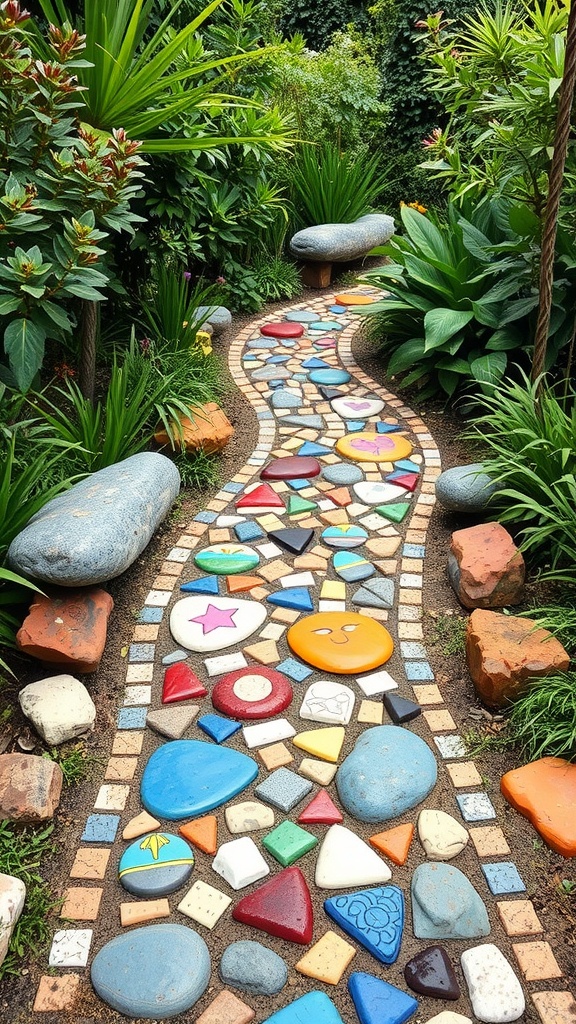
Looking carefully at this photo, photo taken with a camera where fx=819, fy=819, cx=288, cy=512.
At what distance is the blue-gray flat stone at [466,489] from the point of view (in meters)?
3.20

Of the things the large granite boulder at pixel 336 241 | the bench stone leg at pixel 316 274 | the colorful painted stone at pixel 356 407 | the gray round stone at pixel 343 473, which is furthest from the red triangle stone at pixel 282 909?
the bench stone leg at pixel 316 274

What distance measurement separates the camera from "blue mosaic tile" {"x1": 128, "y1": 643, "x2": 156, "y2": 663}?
2732mm

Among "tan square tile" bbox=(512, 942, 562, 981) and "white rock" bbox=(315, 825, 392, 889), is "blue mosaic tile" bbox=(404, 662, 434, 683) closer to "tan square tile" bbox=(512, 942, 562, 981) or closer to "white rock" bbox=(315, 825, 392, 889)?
"white rock" bbox=(315, 825, 392, 889)

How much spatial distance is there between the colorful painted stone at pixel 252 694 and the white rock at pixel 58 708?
393mm

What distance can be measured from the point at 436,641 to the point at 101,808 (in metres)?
1.23

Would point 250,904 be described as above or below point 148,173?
below

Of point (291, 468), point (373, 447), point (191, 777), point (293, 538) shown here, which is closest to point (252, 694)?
point (191, 777)

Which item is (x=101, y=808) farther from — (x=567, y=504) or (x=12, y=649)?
(x=567, y=504)

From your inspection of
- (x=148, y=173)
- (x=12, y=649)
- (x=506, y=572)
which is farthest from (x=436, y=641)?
(x=148, y=173)

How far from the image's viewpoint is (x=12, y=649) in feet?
8.56

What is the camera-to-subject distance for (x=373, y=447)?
13.2 ft

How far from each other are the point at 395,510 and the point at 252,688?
4.07ft

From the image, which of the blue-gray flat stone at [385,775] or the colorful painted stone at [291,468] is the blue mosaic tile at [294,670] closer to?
the blue-gray flat stone at [385,775]

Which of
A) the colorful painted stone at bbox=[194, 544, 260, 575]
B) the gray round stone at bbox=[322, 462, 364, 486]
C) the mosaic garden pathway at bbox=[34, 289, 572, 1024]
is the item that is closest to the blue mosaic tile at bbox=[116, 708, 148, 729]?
the mosaic garden pathway at bbox=[34, 289, 572, 1024]
